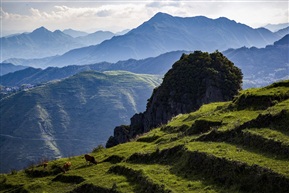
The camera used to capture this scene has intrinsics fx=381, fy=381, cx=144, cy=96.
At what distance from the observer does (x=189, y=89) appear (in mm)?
98188

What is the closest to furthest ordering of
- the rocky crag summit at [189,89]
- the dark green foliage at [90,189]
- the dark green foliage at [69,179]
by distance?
the dark green foliage at [90,189] → the dark green foliage at [69,179] → the rocky crag summit at [189,89]

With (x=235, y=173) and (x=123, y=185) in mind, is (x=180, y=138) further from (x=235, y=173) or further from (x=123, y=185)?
(x=235, y=173)

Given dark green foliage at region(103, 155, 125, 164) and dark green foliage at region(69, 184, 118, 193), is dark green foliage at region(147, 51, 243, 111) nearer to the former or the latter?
dark green foliage at region(103, 155, 125, 164)

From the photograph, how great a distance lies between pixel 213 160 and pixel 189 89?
6963 centimetres

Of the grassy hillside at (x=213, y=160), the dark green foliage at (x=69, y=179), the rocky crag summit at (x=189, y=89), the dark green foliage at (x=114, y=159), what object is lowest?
the dark green foliage at (x=69, y=179)

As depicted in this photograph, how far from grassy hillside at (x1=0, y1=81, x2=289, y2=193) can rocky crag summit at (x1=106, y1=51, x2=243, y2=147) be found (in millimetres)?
45007

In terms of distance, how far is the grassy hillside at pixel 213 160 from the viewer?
85.8ft

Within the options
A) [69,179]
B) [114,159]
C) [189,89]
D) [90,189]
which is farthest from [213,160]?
[189,89]

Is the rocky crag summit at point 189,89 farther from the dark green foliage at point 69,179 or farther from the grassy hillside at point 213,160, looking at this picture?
the dark green foliage at point 69,179

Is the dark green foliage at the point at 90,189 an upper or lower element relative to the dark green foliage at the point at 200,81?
lower

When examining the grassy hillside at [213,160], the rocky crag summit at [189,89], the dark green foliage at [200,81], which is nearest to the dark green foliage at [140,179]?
the grassy hillside at [213,160]

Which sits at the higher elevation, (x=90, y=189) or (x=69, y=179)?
(x=90, y=189)

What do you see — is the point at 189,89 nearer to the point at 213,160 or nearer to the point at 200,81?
the point at 200,81

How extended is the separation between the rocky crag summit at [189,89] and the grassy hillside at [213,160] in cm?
4501
